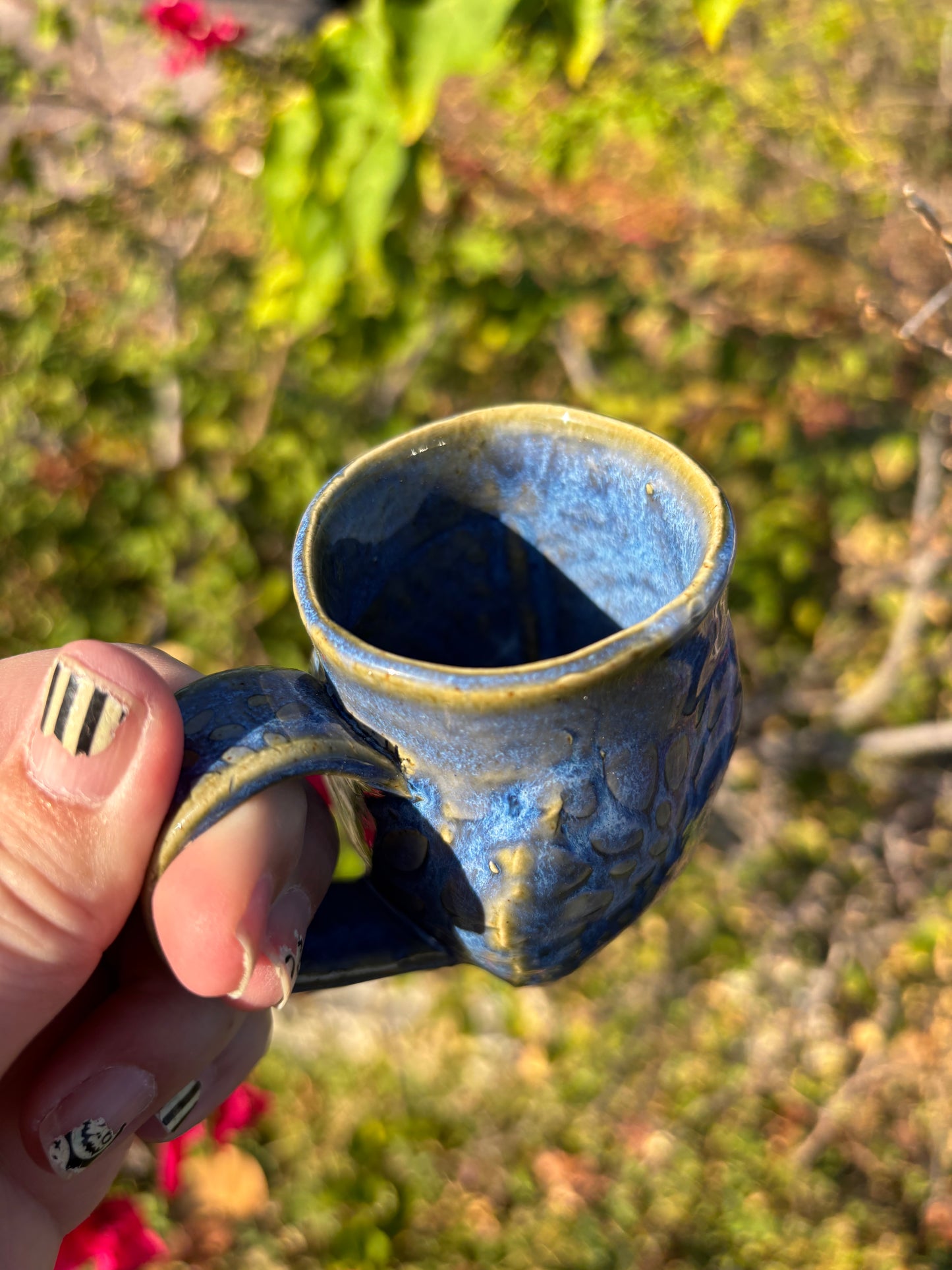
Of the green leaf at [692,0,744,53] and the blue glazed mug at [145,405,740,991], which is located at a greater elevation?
the green leaf at [692,0,744,53]

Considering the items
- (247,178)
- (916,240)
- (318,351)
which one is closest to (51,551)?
(318,351)

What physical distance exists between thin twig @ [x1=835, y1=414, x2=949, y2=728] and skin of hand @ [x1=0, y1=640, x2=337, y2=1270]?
5.93ft

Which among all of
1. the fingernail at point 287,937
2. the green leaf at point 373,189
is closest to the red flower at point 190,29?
the green leaf at point 373,189

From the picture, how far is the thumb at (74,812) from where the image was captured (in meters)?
1.02

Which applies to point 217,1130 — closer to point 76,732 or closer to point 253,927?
point 253,927

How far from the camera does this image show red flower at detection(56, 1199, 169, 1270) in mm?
1935

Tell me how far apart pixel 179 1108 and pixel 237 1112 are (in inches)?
40.3

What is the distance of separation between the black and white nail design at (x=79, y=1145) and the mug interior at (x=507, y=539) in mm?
667

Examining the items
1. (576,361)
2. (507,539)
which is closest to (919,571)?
(576,361)

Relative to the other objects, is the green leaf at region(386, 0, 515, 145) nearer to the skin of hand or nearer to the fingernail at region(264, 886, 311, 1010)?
the skin of hand

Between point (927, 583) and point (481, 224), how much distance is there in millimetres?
1617

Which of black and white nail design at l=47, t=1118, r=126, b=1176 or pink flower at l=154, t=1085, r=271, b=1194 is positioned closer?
black and white nail design at l=47, t=1118, r=126, b=1176

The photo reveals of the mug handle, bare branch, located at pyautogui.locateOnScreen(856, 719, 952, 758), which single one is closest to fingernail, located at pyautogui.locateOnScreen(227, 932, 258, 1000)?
the mug handle

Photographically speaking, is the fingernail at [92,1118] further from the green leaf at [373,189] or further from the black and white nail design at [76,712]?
the green leaf at [373,189]
